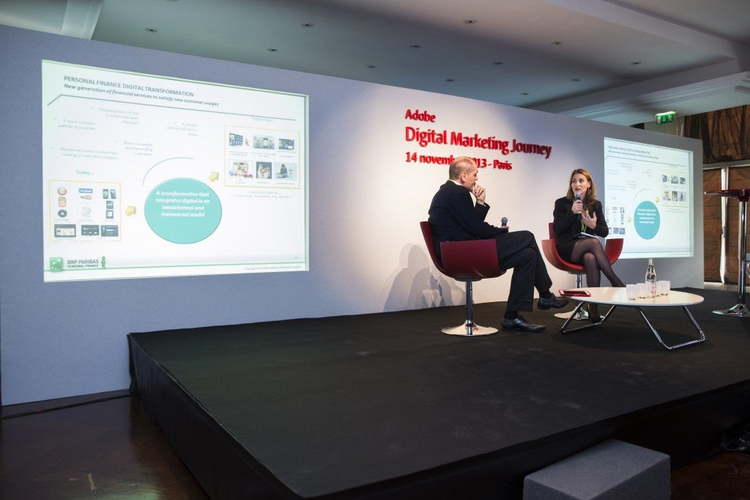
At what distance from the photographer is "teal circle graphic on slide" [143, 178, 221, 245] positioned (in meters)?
3.62

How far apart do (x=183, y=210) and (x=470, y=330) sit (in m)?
2.07

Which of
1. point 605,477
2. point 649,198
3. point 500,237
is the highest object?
point 649,198

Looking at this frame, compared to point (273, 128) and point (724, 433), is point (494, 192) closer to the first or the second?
point (273, 128)

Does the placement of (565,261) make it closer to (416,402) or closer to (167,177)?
(416,402)

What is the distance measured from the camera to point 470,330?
3.67 metres

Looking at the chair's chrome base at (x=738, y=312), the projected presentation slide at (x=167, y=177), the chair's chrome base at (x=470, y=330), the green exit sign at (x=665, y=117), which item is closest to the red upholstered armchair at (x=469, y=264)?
the chair's chrome base at (x=470, y=330)

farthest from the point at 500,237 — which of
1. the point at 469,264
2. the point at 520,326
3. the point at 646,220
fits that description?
the point at 646,220

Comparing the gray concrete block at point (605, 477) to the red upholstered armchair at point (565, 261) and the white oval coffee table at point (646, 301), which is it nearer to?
the white oval coffee table at point (646, 301)

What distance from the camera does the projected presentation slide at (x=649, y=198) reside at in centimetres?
665

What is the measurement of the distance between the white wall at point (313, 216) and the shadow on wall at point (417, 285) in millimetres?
12

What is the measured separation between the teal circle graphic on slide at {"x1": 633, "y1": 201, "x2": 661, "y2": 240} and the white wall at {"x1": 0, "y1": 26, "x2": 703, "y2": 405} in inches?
15.7

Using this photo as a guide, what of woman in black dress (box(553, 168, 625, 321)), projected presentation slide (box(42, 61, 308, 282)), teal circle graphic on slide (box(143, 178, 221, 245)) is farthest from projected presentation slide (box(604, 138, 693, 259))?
teal circle graphic on slide (box(143, 178, 221, 245))

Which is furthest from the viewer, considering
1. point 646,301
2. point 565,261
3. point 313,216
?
point 565,261

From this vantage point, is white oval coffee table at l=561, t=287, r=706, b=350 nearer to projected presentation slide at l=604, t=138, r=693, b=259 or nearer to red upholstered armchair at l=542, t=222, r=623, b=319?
red upholstered armchair at l=542, t=222, r=623, b=319
